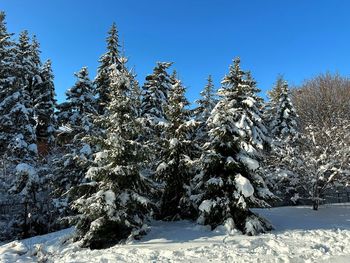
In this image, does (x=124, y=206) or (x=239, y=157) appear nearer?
(x=124, y=206)

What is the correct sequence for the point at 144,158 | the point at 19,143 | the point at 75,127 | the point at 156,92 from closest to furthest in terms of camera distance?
1. the point at 144,158
2. the point at 75,127
3. the point at 19,143
4. the point at 156,92

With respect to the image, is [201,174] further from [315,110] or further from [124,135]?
[315,110]

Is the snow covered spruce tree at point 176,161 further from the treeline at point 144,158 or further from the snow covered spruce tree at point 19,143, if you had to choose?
the snow covered spruce tree at point 19,143

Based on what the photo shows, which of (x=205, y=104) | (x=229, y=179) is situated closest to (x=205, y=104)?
(x=205, y=104)

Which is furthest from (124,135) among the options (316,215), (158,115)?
(316,215)

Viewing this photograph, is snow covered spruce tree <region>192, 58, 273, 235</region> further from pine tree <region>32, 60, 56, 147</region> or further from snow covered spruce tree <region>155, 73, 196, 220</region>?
pine tree <region>32, 60, 56, 147</region>

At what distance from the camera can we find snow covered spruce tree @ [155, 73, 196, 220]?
16000mm

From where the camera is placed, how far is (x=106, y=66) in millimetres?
24016

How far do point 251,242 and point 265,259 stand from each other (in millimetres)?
1611

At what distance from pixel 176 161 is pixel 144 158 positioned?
2.43 metres

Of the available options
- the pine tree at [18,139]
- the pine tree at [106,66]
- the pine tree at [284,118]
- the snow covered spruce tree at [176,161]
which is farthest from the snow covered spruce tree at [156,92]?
the pine tree at [284,118]

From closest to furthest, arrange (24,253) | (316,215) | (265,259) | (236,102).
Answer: (265,259) → (24,253) → (236,102) → (316,215)

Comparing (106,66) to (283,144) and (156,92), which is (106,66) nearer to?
(156,92)

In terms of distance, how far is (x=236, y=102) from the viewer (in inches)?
673
